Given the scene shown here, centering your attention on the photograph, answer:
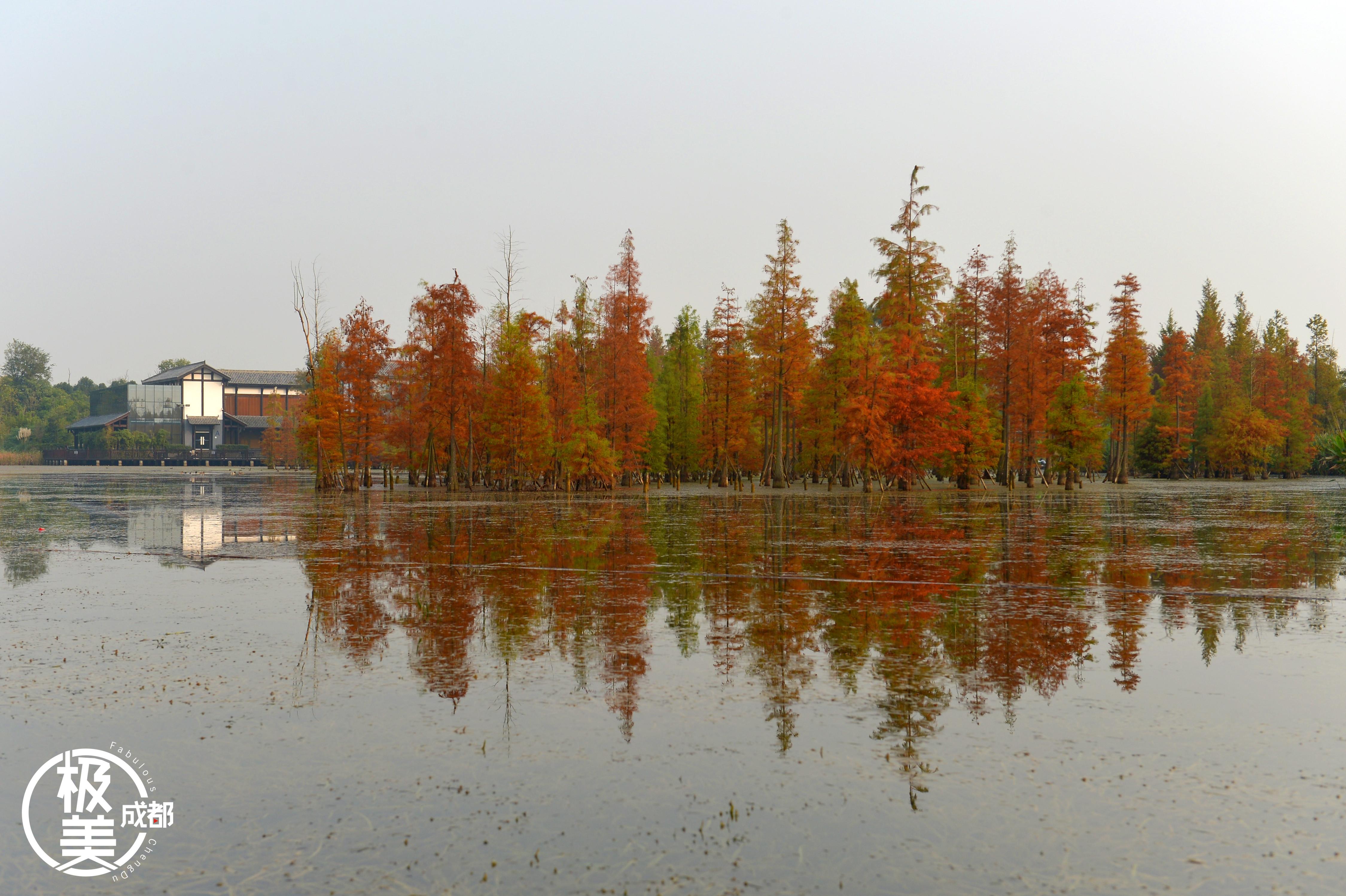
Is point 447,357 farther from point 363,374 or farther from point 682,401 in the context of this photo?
point 682,401

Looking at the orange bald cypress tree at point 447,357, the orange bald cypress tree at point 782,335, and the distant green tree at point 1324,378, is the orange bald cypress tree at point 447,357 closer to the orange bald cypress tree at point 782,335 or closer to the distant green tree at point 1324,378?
the orange bald cypress tree at point 782,335

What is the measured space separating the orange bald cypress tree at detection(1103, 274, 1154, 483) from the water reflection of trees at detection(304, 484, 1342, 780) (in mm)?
44366

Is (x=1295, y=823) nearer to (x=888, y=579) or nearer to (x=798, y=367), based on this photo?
(x=888, y=579)

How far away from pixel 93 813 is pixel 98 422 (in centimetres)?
14676

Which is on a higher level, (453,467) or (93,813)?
(453,467)

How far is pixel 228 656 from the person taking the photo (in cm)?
943

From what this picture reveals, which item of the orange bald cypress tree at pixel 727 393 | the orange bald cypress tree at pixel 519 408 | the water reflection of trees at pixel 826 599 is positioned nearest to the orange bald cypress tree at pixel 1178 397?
the orange bald cypress tree at pixel 727 393

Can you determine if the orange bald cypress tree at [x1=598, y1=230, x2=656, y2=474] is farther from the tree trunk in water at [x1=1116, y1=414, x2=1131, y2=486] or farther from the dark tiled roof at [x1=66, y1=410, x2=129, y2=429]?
the dark tiled roof at [x1=66, y1=410, x2=129, y2=429]

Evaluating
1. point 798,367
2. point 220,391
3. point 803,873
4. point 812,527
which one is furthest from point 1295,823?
point 220,391

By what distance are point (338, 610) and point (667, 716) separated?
6.38 m

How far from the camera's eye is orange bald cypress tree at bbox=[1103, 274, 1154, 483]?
69.4 metres

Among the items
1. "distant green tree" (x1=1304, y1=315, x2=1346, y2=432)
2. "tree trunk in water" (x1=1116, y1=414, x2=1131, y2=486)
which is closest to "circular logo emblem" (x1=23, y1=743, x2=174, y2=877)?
"tree trunk in water" (x1=1116, y1=414, x2=1131, y2=486)

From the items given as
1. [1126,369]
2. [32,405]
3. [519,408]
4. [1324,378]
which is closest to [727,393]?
[519,408]

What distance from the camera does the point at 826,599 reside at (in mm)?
13008
